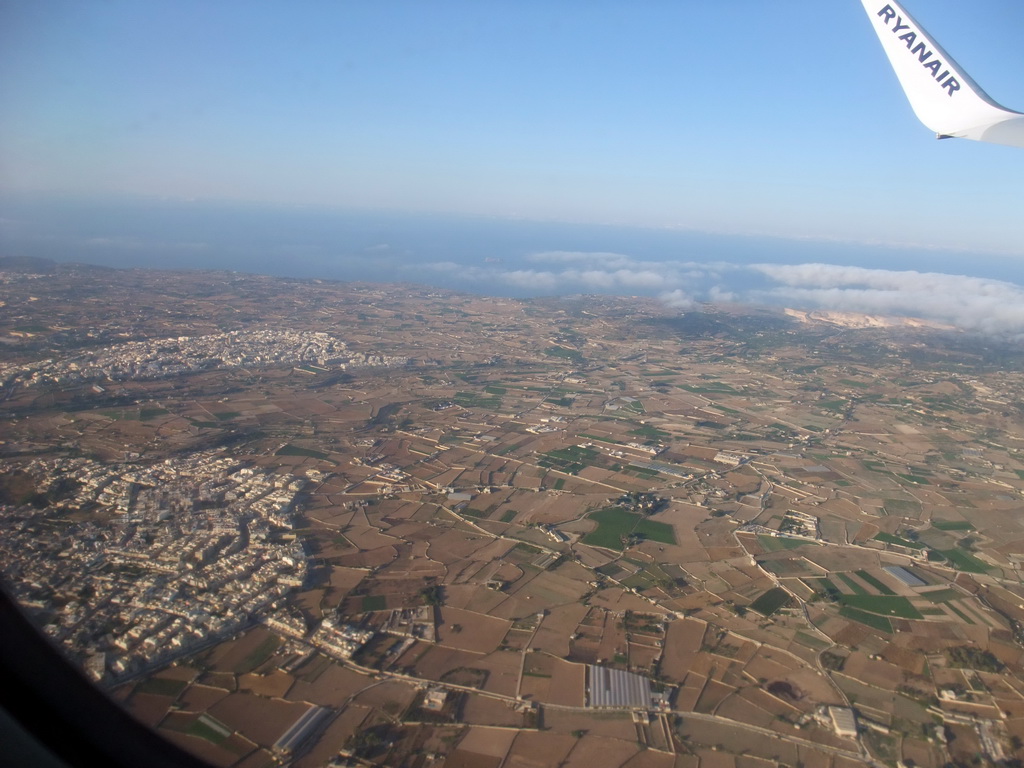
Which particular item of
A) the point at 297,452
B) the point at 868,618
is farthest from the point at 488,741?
the point at 297,452

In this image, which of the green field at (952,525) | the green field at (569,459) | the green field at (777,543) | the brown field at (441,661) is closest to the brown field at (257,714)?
the brown field at (441,661)

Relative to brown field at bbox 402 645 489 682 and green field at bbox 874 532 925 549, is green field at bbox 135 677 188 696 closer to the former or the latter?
brown field at bbox 402 645 489 682

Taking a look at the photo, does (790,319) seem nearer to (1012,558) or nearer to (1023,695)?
(1012,558)

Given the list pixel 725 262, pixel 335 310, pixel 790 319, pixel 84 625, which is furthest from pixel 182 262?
pixel 725 262

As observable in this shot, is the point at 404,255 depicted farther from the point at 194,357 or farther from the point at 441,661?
the point at 441,661

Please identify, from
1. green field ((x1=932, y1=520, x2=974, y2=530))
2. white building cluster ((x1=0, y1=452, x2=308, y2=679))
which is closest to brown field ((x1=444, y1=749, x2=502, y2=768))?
white building cluster ((x1=0, y1=452, x2=308, y2=679))

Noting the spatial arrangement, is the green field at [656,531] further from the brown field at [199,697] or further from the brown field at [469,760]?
the brown field at [199,697]
